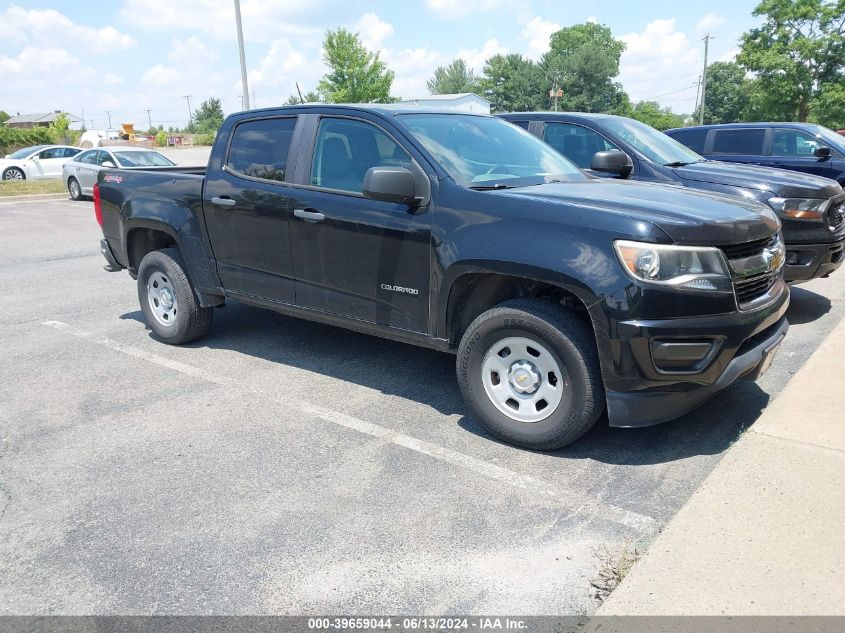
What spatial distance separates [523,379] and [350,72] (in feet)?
149

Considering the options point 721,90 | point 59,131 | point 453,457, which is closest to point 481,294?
point 453,457

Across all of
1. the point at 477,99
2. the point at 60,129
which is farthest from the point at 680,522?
the point at 477,99

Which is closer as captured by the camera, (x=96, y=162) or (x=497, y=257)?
(x=497, y=257)

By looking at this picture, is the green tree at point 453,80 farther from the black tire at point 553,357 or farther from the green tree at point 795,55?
the black tire at point 553,357

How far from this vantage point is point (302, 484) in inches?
142

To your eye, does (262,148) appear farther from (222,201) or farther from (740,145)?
(740,145)

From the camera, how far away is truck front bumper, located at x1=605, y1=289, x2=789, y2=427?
→ 11.1 feet

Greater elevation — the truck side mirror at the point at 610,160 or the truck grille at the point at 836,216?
the truck side mirror at the point at 610,160

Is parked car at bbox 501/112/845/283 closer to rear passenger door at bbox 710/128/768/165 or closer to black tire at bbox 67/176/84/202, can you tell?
rear passenger door at bbox 710/128/768/165

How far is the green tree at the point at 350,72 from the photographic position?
1783 inches

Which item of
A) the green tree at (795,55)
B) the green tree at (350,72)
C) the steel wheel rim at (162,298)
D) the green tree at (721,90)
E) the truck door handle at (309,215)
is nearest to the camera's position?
the truck door handle at (309,215)

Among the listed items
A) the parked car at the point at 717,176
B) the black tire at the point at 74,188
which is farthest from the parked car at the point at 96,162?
the parked car at the point at 717,176

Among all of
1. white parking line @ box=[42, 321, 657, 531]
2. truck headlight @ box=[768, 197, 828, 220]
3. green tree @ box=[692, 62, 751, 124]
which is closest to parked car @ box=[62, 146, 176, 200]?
white parking line @ box=[42, 321, 657, 531]

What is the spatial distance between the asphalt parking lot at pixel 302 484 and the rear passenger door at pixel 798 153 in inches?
203
